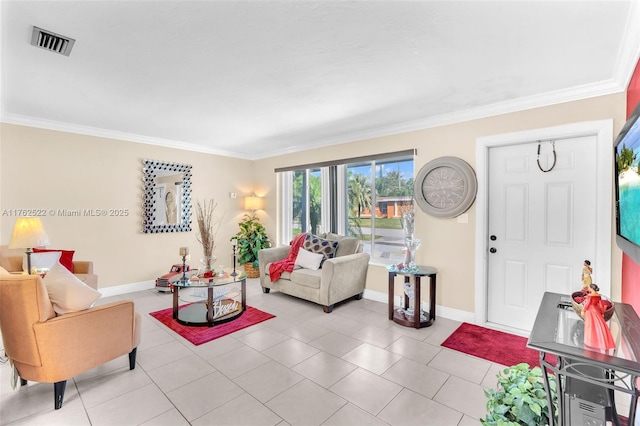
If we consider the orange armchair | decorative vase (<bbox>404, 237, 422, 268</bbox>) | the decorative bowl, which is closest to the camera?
the decorative bowl

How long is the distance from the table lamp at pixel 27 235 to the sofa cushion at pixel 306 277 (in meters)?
2.66

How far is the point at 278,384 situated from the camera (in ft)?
7.27

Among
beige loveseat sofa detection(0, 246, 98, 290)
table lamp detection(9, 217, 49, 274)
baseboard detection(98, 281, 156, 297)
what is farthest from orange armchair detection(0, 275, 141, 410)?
baseboard detection(98, 281, 156, 297)

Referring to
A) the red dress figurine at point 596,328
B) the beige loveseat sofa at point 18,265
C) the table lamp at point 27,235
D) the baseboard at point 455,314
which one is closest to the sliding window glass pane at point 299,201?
the baseboard at point 455,314

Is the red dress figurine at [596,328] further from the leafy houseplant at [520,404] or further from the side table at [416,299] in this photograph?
the side table at [416,299]

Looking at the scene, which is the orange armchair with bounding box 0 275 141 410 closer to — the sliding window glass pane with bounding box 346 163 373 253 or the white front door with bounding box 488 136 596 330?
the sliding window glass pane with bounding box 346 163 373 253

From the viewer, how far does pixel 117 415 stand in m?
1.88

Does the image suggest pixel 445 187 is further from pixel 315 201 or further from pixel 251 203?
pixel 251 203

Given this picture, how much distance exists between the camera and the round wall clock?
3.34 meters

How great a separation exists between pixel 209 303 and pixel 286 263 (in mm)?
1330

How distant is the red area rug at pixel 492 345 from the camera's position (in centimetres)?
260

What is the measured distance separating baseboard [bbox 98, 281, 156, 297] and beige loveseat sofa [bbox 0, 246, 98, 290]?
86 cm

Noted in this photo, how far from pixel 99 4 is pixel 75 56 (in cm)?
82

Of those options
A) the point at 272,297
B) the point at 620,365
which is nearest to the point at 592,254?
the point at 620,365
